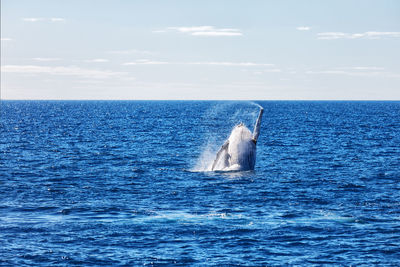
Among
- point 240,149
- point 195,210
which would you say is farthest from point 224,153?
point 195,210

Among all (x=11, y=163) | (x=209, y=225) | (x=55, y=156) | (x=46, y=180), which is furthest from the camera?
(x=55, y=156)

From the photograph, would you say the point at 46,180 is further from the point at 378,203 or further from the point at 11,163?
the point at 378,203

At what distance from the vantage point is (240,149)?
4053 cm

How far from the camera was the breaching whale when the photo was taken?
4003 centimetres

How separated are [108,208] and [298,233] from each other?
12.1 meters

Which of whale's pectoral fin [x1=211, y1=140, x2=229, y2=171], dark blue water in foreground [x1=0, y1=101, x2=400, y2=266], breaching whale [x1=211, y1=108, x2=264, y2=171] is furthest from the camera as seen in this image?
whale's pectoral fin [x1=211, y1=140, x2=229, y2=171]

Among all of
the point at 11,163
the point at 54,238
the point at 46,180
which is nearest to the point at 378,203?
the point at 54,238

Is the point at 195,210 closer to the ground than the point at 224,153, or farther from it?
closer to the ground

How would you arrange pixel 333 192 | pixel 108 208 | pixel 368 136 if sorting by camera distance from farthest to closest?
pixel 368 136
pixel 333 192
pixel 108 208

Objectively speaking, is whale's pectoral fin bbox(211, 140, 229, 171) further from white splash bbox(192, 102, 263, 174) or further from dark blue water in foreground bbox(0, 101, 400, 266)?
dark blue water in foreground bbox(0, 101, 400, 266)

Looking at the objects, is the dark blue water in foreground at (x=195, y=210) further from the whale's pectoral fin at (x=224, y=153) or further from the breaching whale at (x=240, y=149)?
the whale's pectoral fin at (x=224, y=153)

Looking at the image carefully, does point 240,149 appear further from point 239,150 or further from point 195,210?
point 195,210

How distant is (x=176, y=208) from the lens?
32938 mm

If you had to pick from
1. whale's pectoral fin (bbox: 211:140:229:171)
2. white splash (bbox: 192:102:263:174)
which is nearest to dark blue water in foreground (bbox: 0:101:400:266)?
white splash (bbox: 192:102:263:174)
